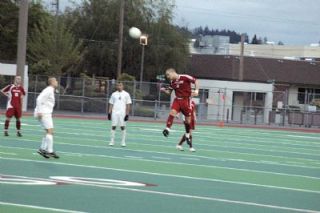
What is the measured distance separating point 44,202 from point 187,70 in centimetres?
5787

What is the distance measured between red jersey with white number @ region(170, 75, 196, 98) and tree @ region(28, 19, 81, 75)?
32467mm

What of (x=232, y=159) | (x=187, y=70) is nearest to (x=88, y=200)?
(x=232, y=159)

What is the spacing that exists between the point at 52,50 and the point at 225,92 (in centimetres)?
1309

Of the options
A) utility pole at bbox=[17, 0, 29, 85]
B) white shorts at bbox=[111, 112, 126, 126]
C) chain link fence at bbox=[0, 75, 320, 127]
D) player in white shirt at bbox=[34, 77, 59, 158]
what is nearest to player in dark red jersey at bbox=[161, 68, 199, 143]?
white shorts at bbox=[111, 112, 126, 126]

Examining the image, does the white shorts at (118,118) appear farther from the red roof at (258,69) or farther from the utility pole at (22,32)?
the red roof at (258,69)

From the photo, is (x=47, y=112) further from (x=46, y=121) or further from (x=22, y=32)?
(x=22, y=32)

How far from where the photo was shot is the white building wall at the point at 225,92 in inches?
1784

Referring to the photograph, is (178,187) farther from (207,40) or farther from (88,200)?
(207,40)

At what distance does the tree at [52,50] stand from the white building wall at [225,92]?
10365 millimetres

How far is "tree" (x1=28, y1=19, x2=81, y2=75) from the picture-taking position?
4928 cm

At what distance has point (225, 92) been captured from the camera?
148ft

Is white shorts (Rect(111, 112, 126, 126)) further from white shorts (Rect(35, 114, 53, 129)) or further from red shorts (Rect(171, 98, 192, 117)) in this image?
white shorts (Rect(35, 114, 53, 129))

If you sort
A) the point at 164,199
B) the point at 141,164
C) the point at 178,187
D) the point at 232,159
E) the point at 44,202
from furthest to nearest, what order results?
the point at 232,159, the point at 141,164, the point at 178,187, the point at 164,199, the point at 44,202

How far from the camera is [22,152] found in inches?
604
